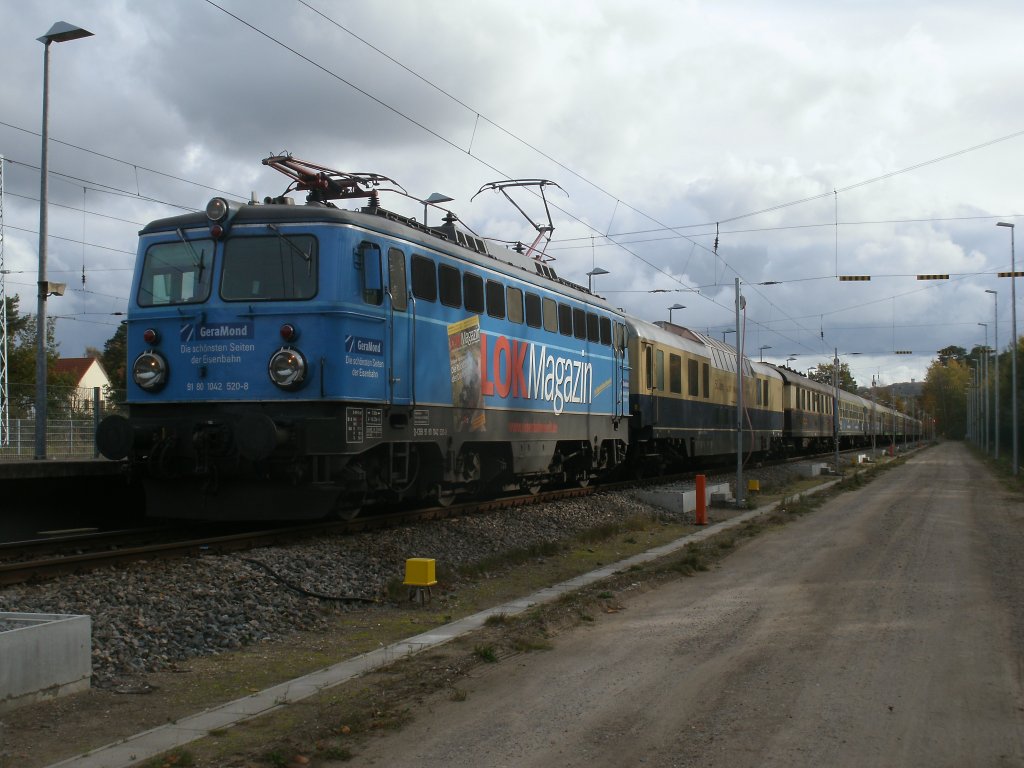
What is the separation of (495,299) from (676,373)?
1240 cm

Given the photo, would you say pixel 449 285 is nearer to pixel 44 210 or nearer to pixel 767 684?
pixel 44 210

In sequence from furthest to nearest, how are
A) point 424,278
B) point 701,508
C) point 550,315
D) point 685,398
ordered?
point 685,398 < point 701,508 < point 550,315 < point 424,278

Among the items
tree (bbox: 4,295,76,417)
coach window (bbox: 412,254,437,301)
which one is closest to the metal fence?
tree (bbox: 4,295,76,417)

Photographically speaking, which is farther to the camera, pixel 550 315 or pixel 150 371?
pixel 550 315

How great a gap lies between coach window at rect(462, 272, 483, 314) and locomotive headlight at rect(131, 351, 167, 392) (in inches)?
178

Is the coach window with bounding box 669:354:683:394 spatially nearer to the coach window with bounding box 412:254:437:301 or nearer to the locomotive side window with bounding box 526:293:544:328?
the locomotive side window with bounding box 526:293:544:328

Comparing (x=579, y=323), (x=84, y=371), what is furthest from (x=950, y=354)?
(x=579, y=323)

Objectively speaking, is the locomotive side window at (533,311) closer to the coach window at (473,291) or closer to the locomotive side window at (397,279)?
the coach window at (473,291)

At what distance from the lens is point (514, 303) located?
640 inches

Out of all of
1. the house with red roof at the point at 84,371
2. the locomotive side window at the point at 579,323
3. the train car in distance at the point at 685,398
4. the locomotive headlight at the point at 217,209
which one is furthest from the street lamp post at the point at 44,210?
the house with red roof at the point at 84,371

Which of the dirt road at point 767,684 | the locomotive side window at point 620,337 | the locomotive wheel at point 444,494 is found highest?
the locomotive side window at point 620,337

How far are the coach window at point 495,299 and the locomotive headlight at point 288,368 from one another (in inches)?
180

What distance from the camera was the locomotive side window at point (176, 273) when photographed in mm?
12008

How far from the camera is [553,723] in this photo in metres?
5.85
